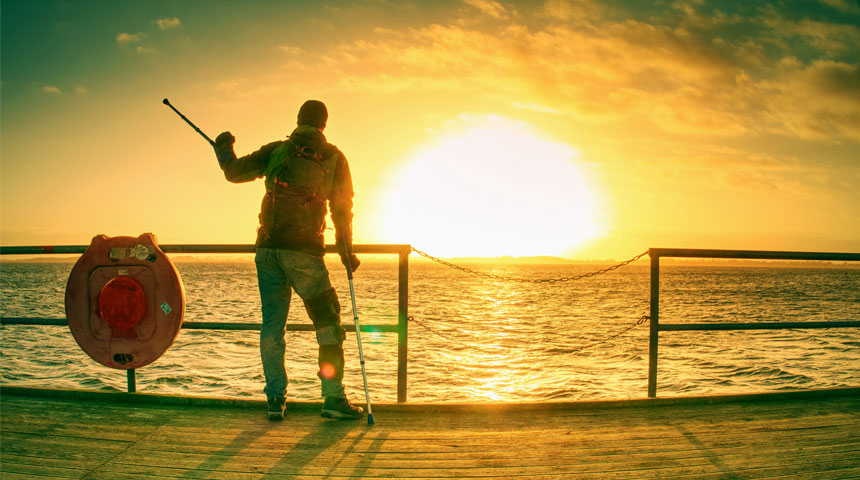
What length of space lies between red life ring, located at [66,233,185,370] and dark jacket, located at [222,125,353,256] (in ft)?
2.68

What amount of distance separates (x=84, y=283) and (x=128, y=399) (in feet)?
2.94

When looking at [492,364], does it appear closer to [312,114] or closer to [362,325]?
[362,325]

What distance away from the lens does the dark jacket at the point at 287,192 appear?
3.55 m

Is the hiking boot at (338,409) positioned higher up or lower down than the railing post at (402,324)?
lower down

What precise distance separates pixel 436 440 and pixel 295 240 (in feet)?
4.98

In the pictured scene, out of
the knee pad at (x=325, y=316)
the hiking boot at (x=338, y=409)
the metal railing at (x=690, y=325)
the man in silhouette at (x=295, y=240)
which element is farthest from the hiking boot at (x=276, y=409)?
the metal railing at (x=690, y=325)

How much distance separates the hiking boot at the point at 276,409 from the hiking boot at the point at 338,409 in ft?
0.89

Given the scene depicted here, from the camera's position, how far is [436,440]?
10.6 feet

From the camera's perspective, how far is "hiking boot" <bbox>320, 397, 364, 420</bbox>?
12.0 feet

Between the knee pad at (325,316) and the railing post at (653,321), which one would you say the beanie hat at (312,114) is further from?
the railing post at (653,321)

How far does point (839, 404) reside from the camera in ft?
13.5

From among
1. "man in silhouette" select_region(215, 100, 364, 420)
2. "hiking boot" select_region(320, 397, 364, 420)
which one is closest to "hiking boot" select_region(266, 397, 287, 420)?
"man in silhouette" select_region(215, 100, 364, 420)

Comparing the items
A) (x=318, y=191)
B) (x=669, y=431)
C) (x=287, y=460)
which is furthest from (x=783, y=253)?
(x=287, y=460)

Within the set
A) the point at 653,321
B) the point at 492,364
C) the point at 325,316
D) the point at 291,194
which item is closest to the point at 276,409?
the point at 325,316
